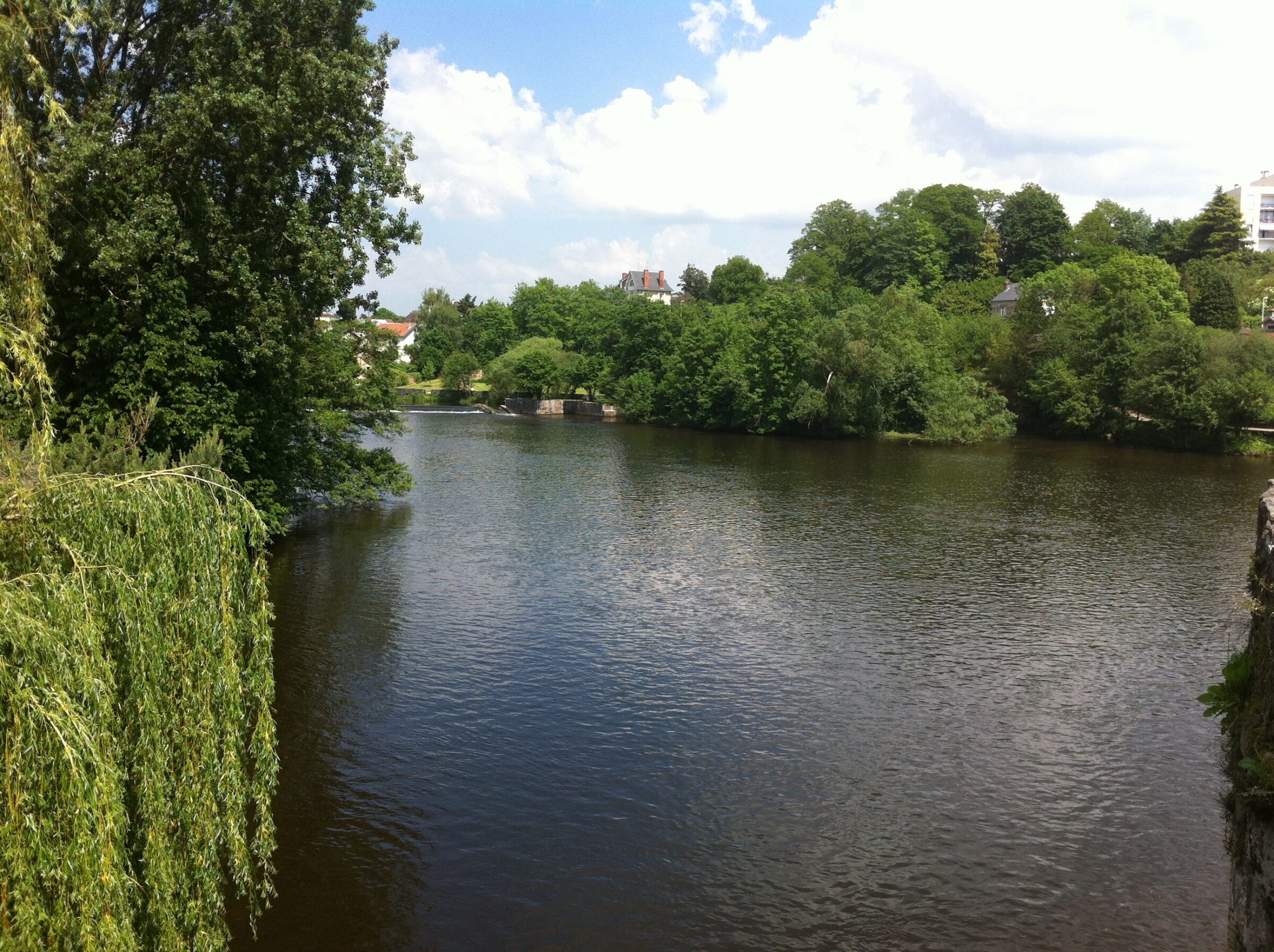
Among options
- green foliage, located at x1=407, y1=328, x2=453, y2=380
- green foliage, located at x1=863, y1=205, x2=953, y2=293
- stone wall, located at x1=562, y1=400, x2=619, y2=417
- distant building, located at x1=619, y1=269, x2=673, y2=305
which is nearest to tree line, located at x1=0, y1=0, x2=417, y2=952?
stone wall, located at x1=562, y1=400, x2=619, y2=417

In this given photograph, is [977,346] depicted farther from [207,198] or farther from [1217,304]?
[207,198]

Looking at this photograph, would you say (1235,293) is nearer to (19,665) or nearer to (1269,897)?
(1269,897)

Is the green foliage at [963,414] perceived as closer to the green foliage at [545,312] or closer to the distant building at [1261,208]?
the green foliage at [545,312]

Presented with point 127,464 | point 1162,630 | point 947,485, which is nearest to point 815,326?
point 947,485

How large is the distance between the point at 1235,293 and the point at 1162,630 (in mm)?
65861

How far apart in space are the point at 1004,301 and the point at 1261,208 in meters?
66.9

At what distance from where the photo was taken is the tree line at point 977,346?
6469cm

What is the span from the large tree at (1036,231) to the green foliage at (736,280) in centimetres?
3039

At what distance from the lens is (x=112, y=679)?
789 centimetres

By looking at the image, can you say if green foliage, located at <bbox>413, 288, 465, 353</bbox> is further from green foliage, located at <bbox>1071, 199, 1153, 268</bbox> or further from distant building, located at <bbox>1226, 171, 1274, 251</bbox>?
distant building, located at <bbox>1226, 171, 1274, 251</bbox>

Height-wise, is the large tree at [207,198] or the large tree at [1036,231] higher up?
the large tree at [1036,231]

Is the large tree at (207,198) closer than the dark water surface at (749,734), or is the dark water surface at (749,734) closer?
the dark water surface at (749,734)

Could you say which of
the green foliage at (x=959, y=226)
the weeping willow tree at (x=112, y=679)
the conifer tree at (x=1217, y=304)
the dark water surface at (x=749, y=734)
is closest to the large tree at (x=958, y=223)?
the green foliage at (x=959, y=226)

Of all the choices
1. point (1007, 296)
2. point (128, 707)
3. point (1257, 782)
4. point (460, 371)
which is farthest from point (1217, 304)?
point (128, 707)
